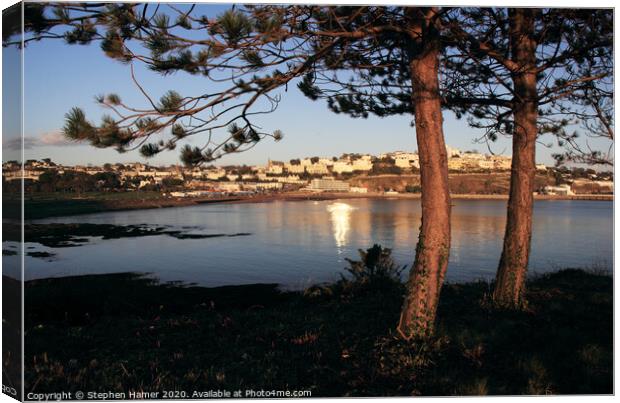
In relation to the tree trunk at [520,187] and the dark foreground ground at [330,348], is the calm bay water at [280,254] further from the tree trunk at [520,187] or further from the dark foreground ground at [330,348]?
the dark foreground ground at [330,348]

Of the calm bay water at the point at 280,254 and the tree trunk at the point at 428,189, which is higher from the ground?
the tree trunk at the point at 428,189

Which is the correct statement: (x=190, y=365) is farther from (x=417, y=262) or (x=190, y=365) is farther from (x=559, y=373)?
(x=559, y=373)

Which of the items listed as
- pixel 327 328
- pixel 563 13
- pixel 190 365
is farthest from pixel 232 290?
pixel 563 13

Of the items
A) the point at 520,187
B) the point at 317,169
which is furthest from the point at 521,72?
the point at 317,169

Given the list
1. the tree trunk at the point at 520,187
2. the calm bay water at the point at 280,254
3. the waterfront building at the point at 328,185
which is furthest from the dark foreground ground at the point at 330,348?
the waterfront building at the point at 328,185

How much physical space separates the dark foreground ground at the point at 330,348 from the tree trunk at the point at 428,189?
0.91 feet

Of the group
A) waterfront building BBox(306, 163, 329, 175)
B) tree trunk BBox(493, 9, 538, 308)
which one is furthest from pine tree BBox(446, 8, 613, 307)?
waterfront building BBox(306, 163, 329, 175)

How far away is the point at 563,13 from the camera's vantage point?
17.8 ft

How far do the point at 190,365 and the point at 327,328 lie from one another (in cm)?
140

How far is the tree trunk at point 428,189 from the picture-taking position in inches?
169

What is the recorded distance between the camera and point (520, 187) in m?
5.41

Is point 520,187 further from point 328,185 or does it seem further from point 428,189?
point 328,185

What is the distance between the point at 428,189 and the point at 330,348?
1.63 m

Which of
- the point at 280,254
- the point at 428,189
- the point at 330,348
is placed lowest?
the point at 280,254
